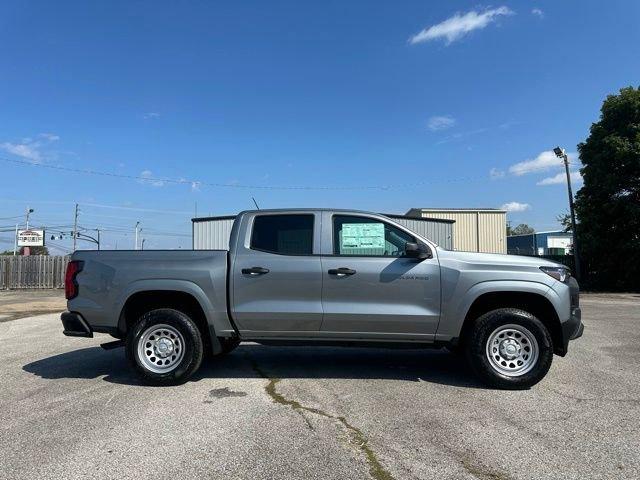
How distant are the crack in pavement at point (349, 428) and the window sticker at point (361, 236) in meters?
1.77

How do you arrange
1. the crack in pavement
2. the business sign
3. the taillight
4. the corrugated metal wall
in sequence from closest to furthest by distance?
the crack in pavement, the taillight, the corrugated metal wall, the business sign

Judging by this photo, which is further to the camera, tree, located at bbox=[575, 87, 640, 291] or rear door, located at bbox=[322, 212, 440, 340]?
tree, located at bbox=[575, 87, 640, 291]

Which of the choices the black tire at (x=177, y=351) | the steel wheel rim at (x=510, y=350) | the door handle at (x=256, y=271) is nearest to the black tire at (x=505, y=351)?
the steel wheel rim at (x=510, y=350)

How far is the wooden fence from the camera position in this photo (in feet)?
94.0

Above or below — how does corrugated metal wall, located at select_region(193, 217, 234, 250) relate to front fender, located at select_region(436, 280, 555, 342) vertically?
above

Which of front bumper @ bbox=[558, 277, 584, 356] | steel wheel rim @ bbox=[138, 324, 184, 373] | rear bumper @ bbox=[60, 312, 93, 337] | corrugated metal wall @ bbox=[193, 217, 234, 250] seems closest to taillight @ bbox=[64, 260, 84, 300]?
rear bumper @ bbox=[60, 312, 93, 337]

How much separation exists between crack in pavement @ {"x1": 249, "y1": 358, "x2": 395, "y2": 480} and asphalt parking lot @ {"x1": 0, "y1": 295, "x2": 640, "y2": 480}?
0.05 feet

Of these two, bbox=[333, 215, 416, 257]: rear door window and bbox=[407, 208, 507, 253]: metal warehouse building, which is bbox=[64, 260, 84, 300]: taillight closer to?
bbox=[333, 215, 416, 257]: rear door window

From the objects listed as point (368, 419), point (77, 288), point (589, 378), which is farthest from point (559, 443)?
point (77, 288)

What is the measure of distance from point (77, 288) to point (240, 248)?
2.02 meters

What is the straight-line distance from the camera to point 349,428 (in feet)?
14.7

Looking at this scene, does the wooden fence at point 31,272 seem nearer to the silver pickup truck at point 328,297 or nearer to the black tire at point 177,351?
the silver pickup truck at point 328,297

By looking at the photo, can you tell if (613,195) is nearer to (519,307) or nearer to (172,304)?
(519,307)

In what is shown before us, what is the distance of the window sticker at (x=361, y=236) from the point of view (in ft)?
19.8
